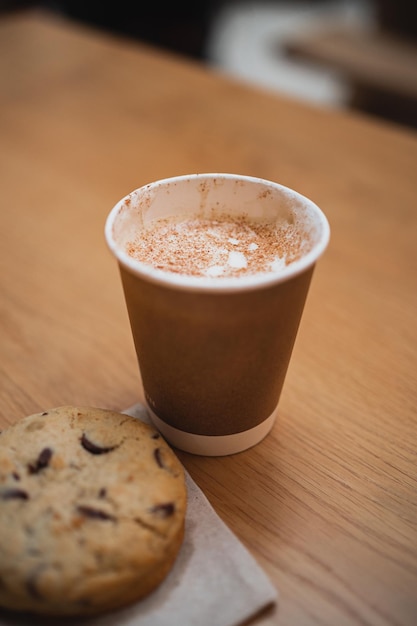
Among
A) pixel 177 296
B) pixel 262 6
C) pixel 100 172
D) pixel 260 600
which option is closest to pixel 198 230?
pixel 177 296

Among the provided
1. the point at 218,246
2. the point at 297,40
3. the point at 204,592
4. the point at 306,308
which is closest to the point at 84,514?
the point at 204,592

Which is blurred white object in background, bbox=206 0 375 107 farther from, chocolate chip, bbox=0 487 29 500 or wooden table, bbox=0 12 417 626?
chocolate chip, bbox=0 487 29 500

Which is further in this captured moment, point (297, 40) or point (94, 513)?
point (297, 40)

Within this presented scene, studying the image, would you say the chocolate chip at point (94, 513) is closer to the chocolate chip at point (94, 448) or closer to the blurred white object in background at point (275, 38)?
the chocolate chip at point (94, 448)

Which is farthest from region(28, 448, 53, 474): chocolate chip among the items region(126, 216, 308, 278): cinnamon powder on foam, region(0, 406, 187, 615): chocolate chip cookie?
region(126, 216, 308, 278): cinnamon powder on foam

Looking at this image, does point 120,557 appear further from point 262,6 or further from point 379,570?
point 262,6

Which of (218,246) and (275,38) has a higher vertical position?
(218,246)

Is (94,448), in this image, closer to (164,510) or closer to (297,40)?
(164,510)
